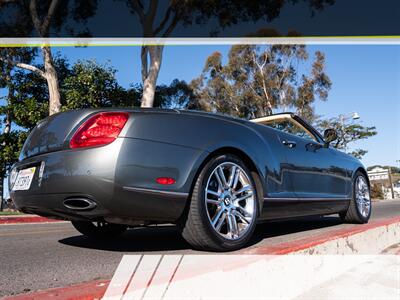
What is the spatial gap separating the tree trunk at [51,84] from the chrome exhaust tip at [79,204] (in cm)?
1280

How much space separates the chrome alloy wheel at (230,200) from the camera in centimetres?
323

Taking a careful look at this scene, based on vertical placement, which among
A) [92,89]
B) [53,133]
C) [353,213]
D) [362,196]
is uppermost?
[92,89]

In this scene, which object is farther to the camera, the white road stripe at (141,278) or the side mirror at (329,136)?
the side mirror at (329,136)

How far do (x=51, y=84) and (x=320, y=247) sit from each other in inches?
548

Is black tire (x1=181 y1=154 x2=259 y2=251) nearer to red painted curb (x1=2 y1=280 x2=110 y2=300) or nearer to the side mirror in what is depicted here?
red painted curb (x1=2 y1=280 x2=110 y2=300)

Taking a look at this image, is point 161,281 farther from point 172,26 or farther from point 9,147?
point 9,147

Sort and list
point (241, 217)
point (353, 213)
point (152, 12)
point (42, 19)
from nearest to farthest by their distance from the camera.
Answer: point (241, 217), point (353, 213), point (152, 12), point (42, 19)

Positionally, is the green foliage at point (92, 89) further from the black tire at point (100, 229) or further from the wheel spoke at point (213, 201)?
the wheel spoke at point (213, 201)

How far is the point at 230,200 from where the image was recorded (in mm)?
3355

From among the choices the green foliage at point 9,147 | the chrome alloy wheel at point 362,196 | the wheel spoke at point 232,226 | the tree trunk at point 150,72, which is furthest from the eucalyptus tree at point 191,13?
the wheel spoke at point 232,226

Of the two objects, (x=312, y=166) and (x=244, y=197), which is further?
(x=312, y=166)

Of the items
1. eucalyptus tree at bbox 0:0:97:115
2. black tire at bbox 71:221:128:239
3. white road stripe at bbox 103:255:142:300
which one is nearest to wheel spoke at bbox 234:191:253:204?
white road stripe at bbox 103:255:142:300

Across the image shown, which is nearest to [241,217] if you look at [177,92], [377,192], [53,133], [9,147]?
[53,133]

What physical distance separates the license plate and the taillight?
44cm
